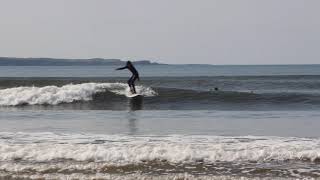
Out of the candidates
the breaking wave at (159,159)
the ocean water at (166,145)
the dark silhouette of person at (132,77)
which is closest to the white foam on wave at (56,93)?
the dark silhouette of person at (132,77)

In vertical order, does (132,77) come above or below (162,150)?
above

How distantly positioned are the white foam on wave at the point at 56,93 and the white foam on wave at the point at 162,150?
16236 millimetres

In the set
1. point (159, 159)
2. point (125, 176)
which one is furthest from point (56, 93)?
point (125, 176)

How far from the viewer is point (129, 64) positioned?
1096 inches

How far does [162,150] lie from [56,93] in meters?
19.7

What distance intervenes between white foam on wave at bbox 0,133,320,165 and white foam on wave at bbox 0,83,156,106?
16236 millimetres

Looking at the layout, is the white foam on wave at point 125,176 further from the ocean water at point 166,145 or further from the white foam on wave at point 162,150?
the white foam on wave at point 162,150

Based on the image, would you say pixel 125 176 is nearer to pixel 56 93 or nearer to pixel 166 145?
pixel 166 145

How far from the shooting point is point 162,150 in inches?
436

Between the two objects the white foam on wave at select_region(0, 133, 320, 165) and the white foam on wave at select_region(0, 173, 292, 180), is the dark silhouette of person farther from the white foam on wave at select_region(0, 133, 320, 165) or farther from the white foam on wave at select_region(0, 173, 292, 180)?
the white foam on wave at select_region(0, 173, 292, 180)

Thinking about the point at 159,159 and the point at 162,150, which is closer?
the point at 159,159

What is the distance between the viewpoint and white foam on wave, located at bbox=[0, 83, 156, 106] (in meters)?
29.1

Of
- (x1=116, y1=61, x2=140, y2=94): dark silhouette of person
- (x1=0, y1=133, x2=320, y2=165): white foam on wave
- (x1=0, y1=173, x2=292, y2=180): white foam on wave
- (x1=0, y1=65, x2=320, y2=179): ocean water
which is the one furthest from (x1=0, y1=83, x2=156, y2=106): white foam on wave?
(x1=0, y1=173, x2=292, y2=180): white foam on wave

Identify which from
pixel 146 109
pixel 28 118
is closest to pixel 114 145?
pixel 28 118
